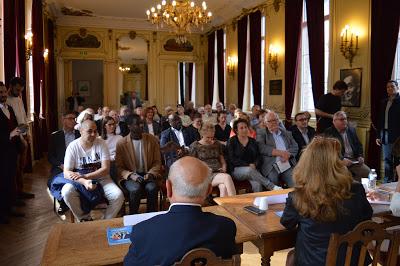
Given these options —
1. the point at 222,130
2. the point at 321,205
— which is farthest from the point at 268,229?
the point at 222,130

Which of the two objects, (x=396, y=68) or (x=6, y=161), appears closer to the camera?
(x=6, y=161)

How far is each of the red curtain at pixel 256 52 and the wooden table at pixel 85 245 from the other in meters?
7.79

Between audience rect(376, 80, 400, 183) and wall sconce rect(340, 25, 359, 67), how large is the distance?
1.04 meters

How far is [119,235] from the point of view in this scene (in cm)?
213

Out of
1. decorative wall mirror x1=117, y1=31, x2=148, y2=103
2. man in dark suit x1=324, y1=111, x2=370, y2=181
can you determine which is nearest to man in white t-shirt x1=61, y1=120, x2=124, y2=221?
man in dark suit x1=324, y1=111, x2=370, y2=181

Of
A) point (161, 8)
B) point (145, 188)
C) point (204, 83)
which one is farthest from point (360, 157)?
point (204, 83)

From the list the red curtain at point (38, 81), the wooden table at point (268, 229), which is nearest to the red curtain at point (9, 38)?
the red curtain at point (38, 81)

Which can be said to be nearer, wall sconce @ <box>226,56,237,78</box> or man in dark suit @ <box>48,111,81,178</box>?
man in dark suit @ <box>48,111,81,178</box>

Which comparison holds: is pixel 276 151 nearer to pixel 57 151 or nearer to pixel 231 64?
pixel 57 151

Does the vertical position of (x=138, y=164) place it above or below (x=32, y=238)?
above

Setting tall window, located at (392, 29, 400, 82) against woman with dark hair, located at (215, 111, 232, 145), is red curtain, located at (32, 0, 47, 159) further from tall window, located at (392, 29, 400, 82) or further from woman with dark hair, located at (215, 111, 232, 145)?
tall window, located at (392, 29, 400, 82)

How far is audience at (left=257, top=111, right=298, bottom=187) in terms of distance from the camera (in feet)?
15.8

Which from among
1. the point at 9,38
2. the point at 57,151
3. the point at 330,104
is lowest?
the point at 57,151

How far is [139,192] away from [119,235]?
2.07 m
